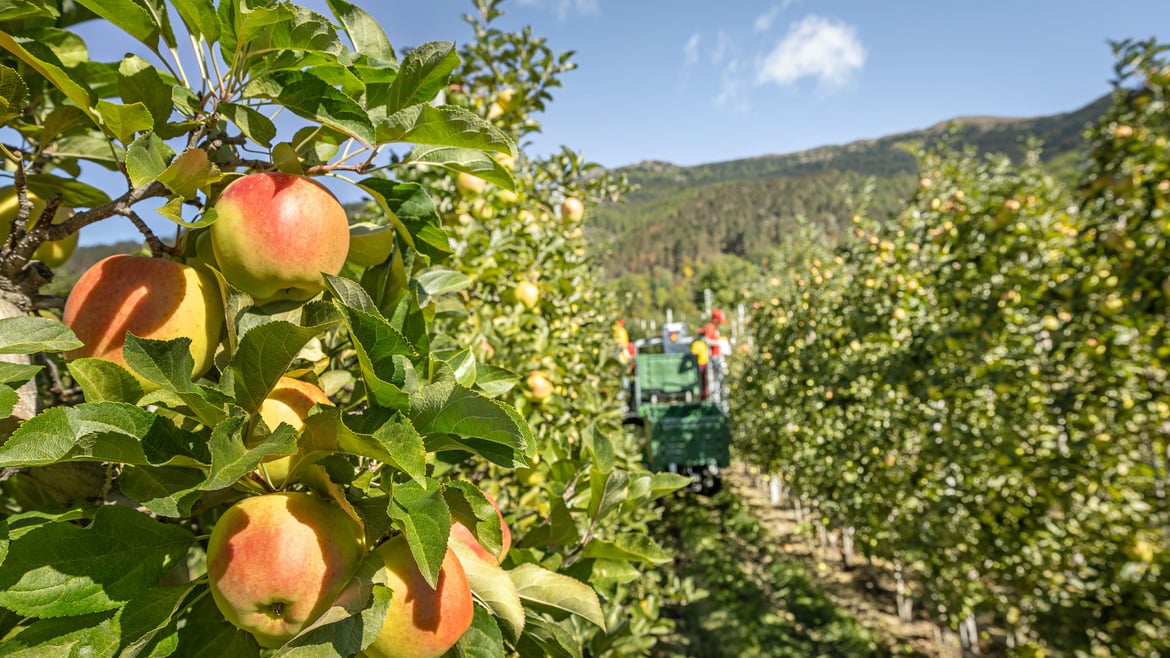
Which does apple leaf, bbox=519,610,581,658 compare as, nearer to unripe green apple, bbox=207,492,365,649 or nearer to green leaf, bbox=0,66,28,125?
unripe green apple, bbox=207,492,365,649

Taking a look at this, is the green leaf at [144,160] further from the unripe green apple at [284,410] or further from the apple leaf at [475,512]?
the apple leaf at [475,512]

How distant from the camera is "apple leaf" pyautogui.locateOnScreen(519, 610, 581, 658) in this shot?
0.59 metres

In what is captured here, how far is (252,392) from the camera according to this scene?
445 mm

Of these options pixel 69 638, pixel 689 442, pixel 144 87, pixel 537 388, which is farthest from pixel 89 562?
pixel 689 442

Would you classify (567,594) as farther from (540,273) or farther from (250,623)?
(540,273)

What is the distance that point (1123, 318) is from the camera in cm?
179

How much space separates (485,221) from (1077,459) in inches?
86.2

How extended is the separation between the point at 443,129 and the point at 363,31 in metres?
0.21

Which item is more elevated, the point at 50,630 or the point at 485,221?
the point at 485,221

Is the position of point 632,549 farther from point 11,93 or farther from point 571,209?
point 571,209

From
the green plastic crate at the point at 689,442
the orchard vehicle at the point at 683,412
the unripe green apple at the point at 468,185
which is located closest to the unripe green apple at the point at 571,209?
the unripe green apple at the point at 468,185

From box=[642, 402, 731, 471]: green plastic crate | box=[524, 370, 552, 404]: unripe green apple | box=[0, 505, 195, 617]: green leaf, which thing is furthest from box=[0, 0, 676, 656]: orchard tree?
box=[642, 402, 731, 471]: green plastic crate

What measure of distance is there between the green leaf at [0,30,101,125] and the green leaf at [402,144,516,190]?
246 mm

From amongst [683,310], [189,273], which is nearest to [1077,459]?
[189,273]
